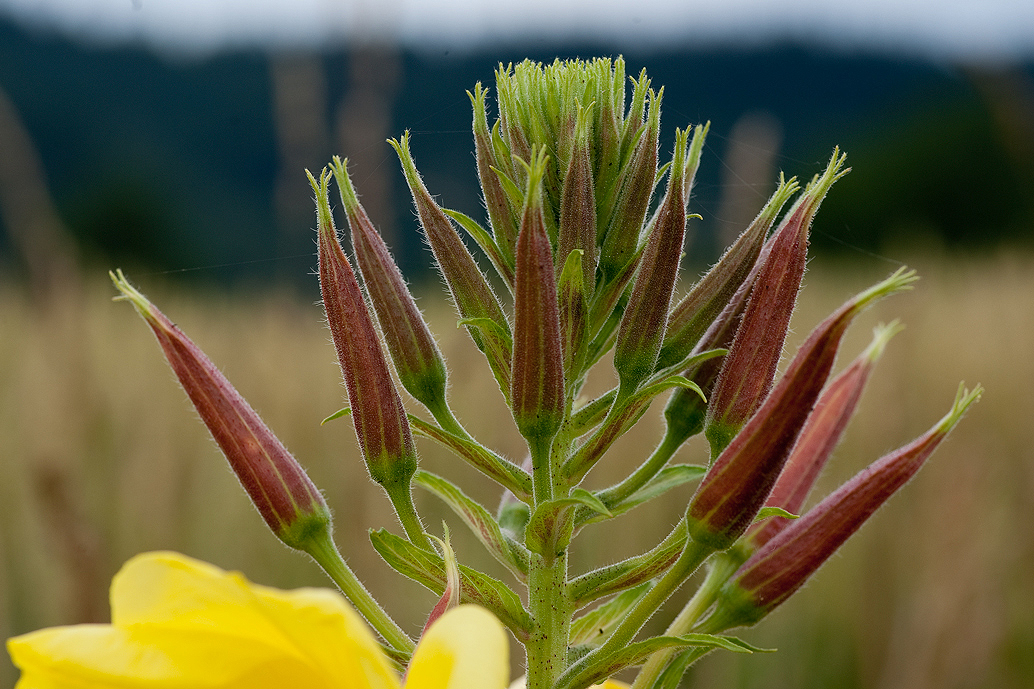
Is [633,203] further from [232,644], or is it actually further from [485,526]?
[232,644]

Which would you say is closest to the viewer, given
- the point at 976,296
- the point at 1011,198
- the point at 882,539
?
the point at 882,539

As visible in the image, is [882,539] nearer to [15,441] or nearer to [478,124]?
[478,124]

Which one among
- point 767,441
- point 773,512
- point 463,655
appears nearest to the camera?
point 463,655

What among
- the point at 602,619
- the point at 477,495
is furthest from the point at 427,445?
the point at 602,619

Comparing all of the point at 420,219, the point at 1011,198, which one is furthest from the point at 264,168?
the point at 420,219

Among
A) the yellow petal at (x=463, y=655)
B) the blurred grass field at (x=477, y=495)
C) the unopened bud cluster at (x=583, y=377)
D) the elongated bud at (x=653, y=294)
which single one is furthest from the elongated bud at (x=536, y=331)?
the blurred grass field at (x=477, y=495)

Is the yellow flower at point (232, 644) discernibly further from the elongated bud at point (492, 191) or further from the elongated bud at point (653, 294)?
the elongated bud at point (492, 191)
